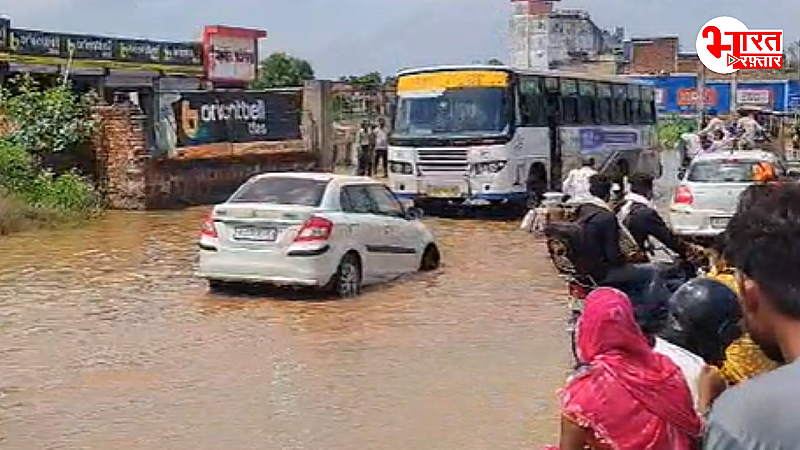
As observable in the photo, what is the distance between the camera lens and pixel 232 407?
871 cm

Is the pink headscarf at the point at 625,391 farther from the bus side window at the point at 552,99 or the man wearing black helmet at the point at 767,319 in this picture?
the bus side window at the point at 552,99

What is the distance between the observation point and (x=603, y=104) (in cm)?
2973

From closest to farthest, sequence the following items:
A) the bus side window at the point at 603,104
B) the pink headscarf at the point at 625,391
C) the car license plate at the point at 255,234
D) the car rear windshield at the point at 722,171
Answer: the pink headscarf at the point at 625,391
the car license plate at the point at 255,234
the car rear windshield at the point at 722,171
the bus side window at the point at 603,104

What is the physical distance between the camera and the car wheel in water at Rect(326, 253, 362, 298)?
1363cm

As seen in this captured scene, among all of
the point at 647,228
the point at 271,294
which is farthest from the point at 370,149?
the point at 647,228

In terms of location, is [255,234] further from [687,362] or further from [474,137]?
[474,137]

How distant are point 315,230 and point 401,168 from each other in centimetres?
1134

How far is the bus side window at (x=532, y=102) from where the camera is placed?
2452 cm

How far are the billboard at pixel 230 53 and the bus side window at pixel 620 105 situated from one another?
1837 centimetres

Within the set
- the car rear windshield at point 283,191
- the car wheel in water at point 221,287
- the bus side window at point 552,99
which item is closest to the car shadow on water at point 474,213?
the bus side window at point 552,99

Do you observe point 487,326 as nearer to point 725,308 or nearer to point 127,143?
point 725,308

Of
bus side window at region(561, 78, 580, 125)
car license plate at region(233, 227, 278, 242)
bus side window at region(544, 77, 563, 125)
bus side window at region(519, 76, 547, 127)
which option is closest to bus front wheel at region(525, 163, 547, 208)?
bus side window at region(519, 76, 547, 127)

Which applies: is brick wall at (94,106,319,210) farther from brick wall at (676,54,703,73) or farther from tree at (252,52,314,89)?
brick wall at (676,54,703,73)

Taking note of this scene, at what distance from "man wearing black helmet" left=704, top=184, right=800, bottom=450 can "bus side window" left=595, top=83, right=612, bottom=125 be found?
26834 millimetres
